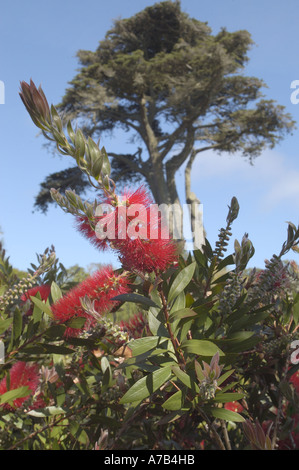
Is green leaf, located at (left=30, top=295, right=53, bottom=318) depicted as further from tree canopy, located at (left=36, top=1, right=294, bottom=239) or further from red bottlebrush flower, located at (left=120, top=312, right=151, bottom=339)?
tree canopy, located at (left=36, top=1, right=294, bottom=239)

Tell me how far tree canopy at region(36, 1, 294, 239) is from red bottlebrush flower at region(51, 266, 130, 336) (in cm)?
1166

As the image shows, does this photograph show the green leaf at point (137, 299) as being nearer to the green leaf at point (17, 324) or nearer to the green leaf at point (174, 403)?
the green leaf at point (174, 403)

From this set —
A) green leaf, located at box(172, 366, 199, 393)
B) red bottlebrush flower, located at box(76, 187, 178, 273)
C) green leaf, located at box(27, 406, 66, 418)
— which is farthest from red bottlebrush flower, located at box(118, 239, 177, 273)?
green leaf, located at box(27, 406, 66, 418)

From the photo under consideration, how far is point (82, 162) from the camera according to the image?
0.42 metres

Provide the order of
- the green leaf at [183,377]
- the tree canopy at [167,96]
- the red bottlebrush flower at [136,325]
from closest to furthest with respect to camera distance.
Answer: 1. the green leaf at [183,377]
2. the red bottlebrush flower at [136,325]
3. the tree canopy at [167,96]

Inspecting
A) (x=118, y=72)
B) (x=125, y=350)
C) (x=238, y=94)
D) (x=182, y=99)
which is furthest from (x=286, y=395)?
(x=238, y=94)

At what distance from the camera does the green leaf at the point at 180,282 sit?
45 cm

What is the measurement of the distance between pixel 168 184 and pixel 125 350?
13.3 metres

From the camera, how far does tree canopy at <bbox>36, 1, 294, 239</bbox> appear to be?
42.0 feet

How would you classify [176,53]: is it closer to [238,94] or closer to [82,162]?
[238,94]

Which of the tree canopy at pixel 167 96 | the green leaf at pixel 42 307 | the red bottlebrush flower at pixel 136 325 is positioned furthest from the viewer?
the tree canopy at pixel 167 96

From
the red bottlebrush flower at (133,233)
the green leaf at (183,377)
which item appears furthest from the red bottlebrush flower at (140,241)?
the green leaf at (183,377)

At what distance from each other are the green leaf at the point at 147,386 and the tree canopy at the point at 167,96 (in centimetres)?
1184
